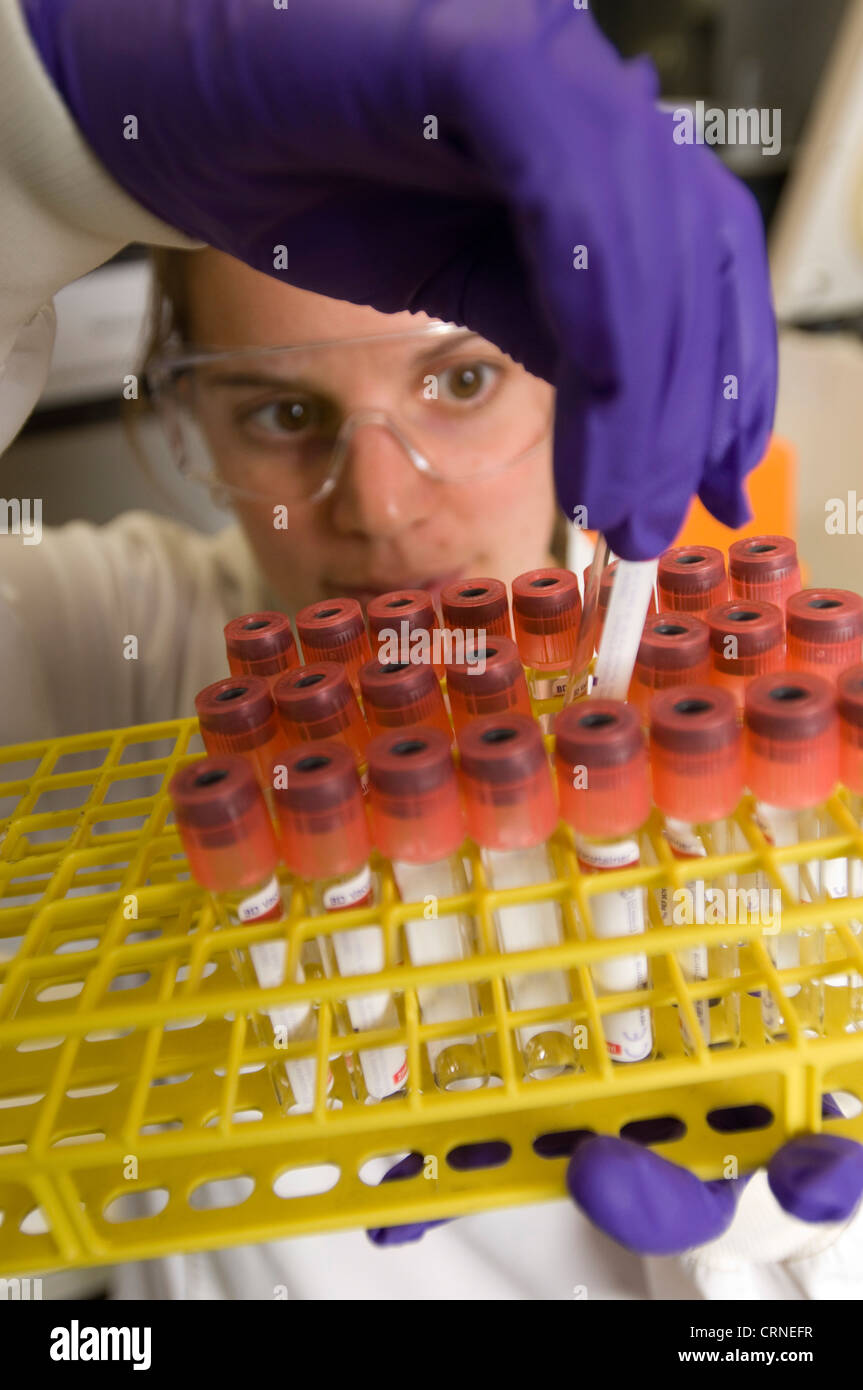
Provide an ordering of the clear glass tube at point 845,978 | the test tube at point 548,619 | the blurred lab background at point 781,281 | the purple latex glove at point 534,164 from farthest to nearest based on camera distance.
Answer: the blurred lab background at point 781,281
the test tube at point 548,619
the clear glass tube at point 845,978
the purple latex glove at point 534,164

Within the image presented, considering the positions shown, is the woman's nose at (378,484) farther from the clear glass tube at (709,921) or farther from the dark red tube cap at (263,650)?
the clear glass tube at (709,921)

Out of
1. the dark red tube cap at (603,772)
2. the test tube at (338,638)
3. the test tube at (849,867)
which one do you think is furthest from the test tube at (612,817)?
the test tube at (338,638)

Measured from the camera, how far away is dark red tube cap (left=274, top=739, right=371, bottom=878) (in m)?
0.47

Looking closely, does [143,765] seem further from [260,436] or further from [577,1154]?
[260,436]

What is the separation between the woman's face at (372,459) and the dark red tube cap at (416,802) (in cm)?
52

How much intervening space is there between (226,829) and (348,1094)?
6.5 inches

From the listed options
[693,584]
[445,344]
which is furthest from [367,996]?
[445,344]

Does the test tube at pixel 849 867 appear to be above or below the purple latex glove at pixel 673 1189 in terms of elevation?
above

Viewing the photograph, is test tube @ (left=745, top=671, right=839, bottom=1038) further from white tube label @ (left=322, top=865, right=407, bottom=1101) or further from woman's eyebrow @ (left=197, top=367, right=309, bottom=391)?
woman's eyebrow @ (left=197, top=367, right=309, bottom=391)

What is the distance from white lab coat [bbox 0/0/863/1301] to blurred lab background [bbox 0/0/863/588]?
1.54ft

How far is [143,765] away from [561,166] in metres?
0.47

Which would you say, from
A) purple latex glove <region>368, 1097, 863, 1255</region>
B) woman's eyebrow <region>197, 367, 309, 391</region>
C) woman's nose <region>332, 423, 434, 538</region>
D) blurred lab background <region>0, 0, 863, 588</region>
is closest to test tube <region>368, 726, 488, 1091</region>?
purple latex glove <region>368, 1097, 863, 1255</region>

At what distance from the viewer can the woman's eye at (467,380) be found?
1.00m

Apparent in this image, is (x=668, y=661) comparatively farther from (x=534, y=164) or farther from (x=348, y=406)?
(x=348, y=406)
